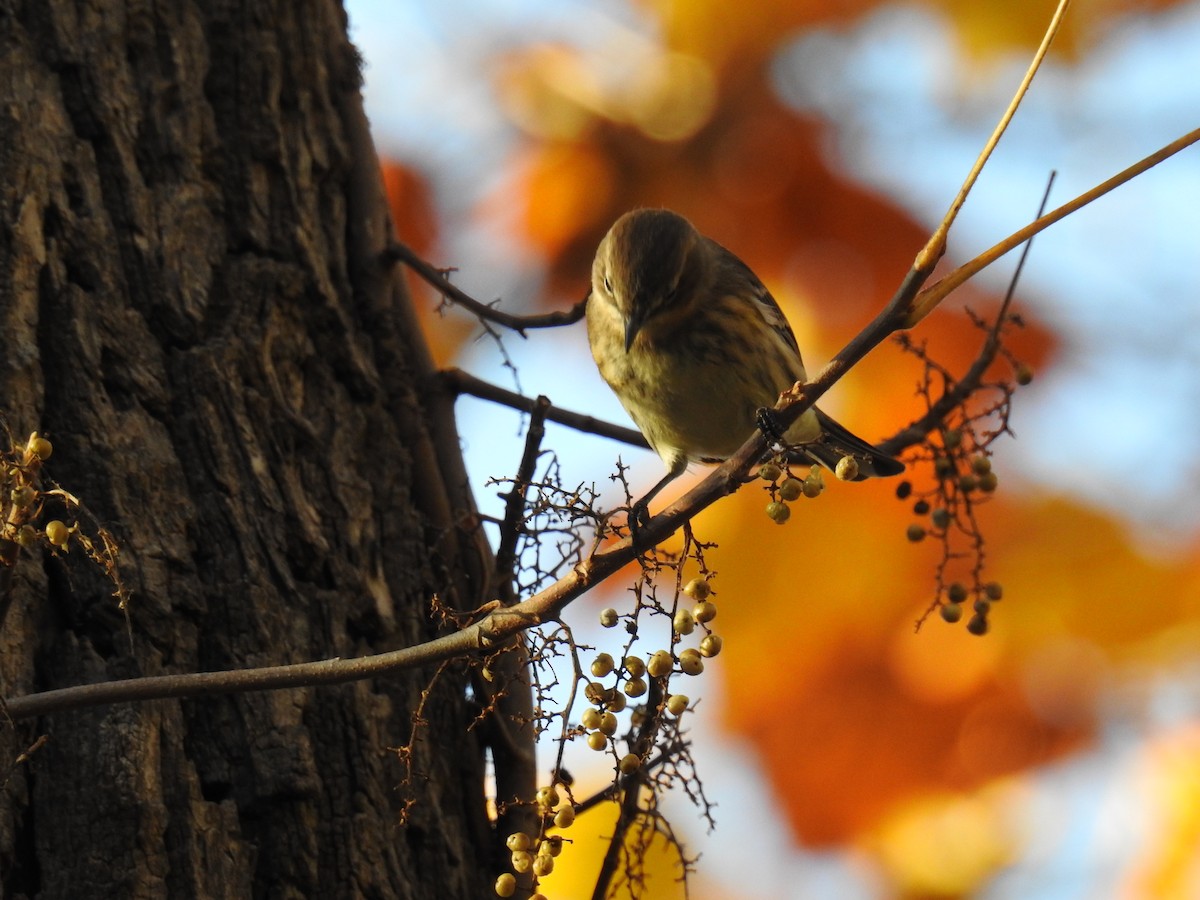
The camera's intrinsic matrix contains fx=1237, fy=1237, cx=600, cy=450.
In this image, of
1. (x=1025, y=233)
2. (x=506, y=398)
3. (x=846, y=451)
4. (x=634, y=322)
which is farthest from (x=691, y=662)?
(x=846, y=451)

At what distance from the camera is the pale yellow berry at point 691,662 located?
1.82 metres

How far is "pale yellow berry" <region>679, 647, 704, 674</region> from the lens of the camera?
1.82 metres

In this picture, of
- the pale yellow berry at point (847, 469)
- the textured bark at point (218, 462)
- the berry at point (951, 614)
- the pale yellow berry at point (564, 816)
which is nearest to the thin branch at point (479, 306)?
the textured bark at point (218, 462)

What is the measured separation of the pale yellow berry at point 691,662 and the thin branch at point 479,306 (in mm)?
1387

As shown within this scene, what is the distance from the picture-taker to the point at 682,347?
369cm

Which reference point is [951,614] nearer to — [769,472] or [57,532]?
[769,472]

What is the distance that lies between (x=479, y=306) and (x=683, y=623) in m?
1.48

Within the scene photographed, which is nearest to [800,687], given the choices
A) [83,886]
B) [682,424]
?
[682,424]

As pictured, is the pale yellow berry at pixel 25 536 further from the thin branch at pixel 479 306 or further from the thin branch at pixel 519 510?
the thin branch at pixel 479 306

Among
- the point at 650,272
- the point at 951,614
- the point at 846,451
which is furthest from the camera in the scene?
the point at 846,451

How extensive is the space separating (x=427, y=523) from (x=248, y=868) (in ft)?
3.01

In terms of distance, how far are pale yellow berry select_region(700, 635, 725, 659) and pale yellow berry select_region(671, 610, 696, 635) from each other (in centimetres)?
4

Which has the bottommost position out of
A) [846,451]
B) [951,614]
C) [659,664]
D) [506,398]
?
[659,664]

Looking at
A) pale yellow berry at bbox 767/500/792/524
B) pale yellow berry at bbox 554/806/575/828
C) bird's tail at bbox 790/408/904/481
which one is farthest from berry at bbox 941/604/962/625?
pale yellow berry at bbox 554/806/575/828
